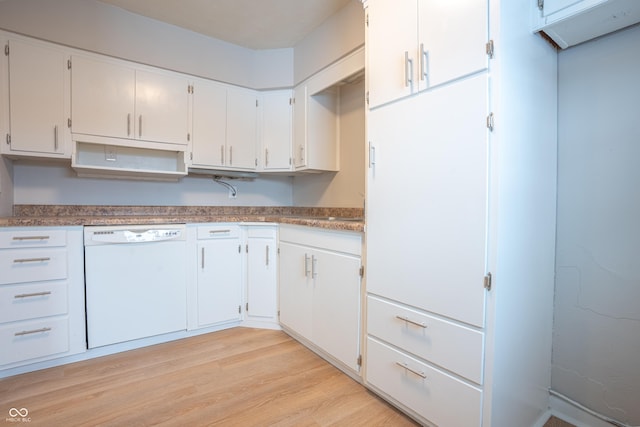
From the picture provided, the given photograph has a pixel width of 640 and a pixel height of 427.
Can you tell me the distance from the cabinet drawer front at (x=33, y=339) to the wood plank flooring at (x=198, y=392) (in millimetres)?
130

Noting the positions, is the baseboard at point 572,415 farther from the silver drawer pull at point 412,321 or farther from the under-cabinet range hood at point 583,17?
the under-cabinet range hood at point 583,17

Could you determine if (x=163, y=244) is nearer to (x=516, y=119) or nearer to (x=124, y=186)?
(x=124, y=186)

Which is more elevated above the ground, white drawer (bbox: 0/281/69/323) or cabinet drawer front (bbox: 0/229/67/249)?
cabinet drawer front (bbox: 0/229/67/249)

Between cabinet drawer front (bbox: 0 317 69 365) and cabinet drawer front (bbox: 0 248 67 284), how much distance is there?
0.92 feet

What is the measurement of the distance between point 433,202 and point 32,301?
2456mm

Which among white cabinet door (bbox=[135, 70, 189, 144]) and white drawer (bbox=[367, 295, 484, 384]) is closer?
white drawer (bbox=[367, 295, 484, 384])

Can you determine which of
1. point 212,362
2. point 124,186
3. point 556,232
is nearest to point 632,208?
point 556,232

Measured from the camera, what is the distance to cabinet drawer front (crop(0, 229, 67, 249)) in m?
1.84

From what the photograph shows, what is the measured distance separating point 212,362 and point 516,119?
2.24 metres

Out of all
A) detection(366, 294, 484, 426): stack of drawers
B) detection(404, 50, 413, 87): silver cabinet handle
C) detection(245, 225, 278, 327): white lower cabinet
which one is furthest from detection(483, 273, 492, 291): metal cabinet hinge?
detection(245, 225, 278, 327): white lower cabinet

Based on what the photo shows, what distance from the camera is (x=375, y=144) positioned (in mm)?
1648

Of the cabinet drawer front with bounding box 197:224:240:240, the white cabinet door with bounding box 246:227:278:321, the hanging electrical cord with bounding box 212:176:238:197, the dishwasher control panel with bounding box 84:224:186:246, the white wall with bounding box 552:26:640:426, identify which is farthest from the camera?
the hanging electrical cord with bounding box 212:176:238:197

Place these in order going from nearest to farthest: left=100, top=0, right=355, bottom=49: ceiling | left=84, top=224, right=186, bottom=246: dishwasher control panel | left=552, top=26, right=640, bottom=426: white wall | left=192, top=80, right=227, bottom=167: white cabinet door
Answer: left=552, top=26, right=640, bottom=426: white wall → left=84, top=224, right=186, bottom=246: dishwasher control panel → left=100, top=0, right=355, bottom=49: ceiling → left=192, top=80, right=227, bottom=167: white cabinet door

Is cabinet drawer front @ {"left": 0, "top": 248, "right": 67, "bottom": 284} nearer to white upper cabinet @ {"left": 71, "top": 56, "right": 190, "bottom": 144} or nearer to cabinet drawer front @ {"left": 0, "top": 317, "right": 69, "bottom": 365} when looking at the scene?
cabinet drawer front @ {"left": 0, "top": 317, "right": 69, "bottom": 365}
